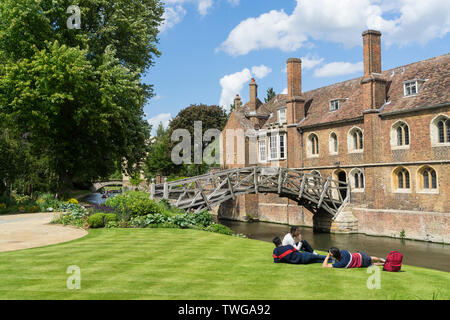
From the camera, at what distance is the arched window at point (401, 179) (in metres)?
27.2

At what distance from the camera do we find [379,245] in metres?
24.7

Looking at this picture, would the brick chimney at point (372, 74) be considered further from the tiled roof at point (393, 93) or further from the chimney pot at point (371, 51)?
the tiled roof at point (393, 93)

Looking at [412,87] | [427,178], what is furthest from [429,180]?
[412,87]

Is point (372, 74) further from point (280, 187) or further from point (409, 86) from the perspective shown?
point (280, 187)

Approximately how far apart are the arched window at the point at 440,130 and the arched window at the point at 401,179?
2923mm

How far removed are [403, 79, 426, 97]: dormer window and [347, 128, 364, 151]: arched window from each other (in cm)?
441

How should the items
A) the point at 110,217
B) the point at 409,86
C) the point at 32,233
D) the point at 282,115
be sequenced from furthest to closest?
1. the point at 282,115
2. the point at 409,86
3. the point at 110,217
4. the point at 32,233

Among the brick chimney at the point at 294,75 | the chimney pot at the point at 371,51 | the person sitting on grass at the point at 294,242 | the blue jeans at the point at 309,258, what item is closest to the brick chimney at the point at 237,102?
the brick chimney at the point at 294,75

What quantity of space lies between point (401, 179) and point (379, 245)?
18.1ft

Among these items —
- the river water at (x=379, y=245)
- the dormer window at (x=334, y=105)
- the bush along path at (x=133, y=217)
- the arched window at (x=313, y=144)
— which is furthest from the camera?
the arched window at (x=313, y=144)

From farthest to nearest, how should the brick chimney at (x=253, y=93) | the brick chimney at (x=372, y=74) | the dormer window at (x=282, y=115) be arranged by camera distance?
the brick chimney at (x=253, y=93) → the dormer window at (x=282, y=115) → the brick chimney at (x=372, y=74)

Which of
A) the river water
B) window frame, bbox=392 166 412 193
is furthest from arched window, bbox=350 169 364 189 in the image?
the river water

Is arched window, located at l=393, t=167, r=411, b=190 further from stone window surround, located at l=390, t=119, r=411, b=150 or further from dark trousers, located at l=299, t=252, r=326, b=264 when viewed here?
dark trousers, located at l=299, t=252, r=326, b=264
